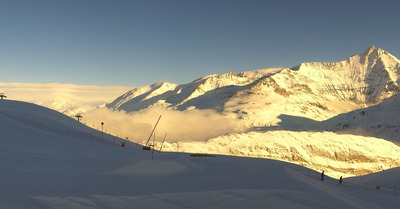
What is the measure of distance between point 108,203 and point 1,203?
4.86 meters

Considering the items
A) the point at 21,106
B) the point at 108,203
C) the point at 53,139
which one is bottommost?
the point at 108,203

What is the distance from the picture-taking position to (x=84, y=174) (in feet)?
76.9

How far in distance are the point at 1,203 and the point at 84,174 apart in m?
9.47

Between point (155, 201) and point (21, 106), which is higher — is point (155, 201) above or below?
below

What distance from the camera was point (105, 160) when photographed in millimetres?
30500

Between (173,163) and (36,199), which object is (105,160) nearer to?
(173,163)

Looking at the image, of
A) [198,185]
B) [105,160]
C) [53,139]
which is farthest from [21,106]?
[198,185]

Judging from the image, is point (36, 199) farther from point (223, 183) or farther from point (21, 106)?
point (21, 106)

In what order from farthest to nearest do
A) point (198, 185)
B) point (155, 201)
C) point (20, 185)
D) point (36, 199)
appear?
point (198, 185), point (20, 185), point (155, 201), point (36, 199)

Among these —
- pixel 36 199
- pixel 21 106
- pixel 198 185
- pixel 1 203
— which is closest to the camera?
pixel 1 203

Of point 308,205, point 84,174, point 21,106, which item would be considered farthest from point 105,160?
point 21,106

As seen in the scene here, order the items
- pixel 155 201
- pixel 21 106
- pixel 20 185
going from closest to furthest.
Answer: pixel 155 201 < pixel 20 185 < pixel 21 106

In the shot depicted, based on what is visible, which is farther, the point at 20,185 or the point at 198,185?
the point at 198,185

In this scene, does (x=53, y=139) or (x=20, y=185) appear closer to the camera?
(x=20, y=185)
